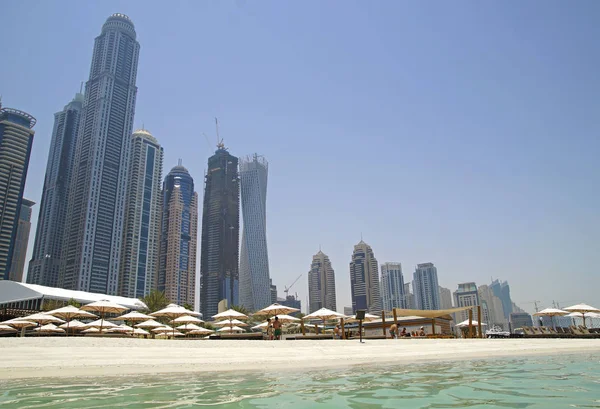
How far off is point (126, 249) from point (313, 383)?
16674 cm

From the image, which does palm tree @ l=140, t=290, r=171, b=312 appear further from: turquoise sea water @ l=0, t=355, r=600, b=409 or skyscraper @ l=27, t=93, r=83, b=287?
skyscraper @ l=27, t=93, r=83, b=287

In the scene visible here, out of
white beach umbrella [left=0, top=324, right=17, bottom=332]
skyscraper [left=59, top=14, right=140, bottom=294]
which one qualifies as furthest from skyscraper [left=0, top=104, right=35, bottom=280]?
white beach umbrella [left=0, top=324, right=17, bottom=332]

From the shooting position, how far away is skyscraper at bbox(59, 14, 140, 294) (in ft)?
473

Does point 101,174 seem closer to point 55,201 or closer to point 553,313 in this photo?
point 55,201

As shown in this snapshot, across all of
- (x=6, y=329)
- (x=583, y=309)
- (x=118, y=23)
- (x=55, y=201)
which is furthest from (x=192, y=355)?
(x=118, y=23)

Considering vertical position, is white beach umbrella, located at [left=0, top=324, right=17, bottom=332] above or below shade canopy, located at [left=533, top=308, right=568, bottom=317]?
below

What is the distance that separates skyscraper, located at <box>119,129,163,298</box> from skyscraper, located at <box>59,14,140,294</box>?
8340 mm

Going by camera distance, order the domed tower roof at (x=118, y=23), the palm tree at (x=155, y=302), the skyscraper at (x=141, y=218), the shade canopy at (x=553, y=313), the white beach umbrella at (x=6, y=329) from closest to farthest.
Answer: the white beach umbrella at (x=6, y=329), the shade canopy at (x=553, y=313), the palm tree at (x=155, y=302), the skyscraper at (x=141, y=218), the domed tower roof at (x=118, y=23)

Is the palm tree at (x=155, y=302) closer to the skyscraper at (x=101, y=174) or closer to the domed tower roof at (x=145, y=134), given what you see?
the skyscraper at (x=101, y=174)

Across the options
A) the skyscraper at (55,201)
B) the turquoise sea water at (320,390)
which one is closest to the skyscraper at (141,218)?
the skyscraper at (55,201)

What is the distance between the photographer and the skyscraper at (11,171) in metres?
137

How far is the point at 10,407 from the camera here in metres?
6.79

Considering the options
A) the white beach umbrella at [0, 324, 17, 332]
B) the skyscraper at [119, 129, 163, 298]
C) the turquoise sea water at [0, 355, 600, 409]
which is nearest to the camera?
the turquoise sea water at [0, 355, 600, 409]

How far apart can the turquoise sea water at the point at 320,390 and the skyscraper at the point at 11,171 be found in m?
155
